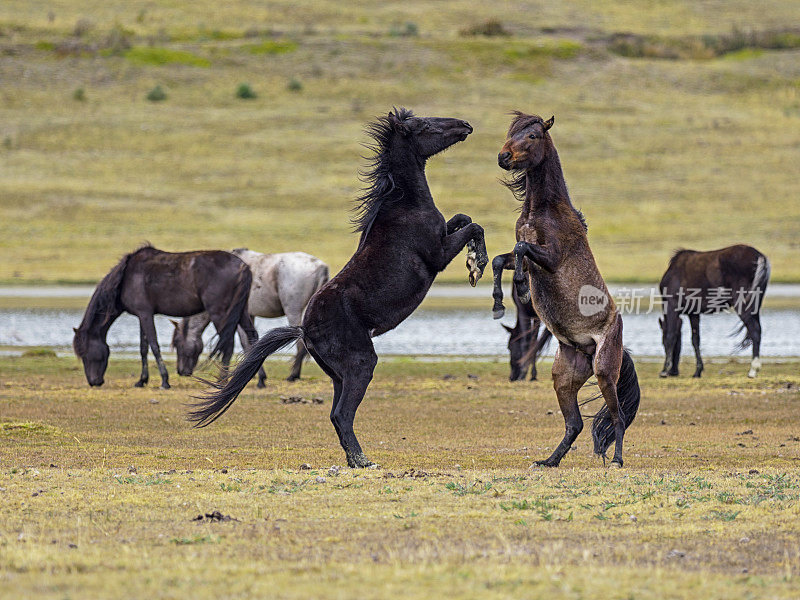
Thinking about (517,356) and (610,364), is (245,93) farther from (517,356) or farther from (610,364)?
(610,364)

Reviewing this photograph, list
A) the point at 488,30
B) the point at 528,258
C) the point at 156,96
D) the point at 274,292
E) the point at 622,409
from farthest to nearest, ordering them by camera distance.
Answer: the point at 488,30 < the point at 156,96 < the point at 274,292 < the point at 622,409 < the point at 528,258

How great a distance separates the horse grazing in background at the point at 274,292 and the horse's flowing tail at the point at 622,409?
8897mm

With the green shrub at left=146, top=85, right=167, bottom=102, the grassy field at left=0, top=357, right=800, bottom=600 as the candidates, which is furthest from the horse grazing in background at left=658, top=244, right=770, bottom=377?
the green shrub at left=146, top=85, right=167, bottom=102

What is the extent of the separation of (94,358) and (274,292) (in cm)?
319

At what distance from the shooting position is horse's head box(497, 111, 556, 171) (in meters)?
9.20

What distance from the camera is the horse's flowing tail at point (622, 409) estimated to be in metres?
9.93

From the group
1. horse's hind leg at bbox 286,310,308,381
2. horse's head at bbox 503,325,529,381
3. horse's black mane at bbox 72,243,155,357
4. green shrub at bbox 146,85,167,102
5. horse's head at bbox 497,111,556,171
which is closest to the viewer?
horse's head at bbox 497,111,556,171

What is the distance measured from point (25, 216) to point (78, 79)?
878 inches

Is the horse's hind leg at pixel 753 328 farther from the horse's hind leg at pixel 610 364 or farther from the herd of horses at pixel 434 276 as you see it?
the horse's hind leg at pixel 610 364

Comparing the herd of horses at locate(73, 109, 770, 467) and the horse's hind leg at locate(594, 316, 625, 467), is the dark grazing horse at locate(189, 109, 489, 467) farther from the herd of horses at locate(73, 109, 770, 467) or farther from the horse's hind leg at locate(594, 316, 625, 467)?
the horse's hind leg at locate(594, 316, 625, 467)

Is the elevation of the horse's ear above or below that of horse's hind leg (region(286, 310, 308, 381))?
above

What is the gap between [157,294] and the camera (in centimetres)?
1756

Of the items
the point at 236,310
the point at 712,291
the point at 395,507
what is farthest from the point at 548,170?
the point at 712,291

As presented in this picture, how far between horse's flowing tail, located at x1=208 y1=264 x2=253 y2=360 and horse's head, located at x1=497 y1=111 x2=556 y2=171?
733cm
